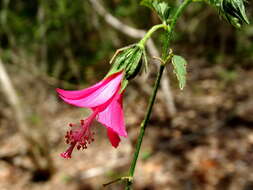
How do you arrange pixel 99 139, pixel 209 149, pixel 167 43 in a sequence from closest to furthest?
1. pixel 167 43
2. pixel 209 149
3. pixel 99 139

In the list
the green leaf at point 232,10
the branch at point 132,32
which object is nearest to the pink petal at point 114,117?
the green leaf at point 232,10

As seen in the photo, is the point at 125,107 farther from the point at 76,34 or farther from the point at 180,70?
the point at 180,70

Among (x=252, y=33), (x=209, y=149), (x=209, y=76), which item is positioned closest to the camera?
(x=209, y=149)

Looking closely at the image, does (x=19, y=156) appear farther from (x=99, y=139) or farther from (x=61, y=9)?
(x=61, y=9)

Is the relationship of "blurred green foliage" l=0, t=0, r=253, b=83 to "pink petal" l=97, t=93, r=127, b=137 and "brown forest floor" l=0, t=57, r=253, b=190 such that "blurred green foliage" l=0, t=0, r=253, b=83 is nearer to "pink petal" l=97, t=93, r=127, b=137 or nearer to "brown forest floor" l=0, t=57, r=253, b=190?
"brown forest floor" l=0, t=57, r=253, b=190

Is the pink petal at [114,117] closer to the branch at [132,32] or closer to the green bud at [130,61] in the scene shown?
the green bud at [130,61]

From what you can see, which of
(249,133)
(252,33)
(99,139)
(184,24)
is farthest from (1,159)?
(252,33)
